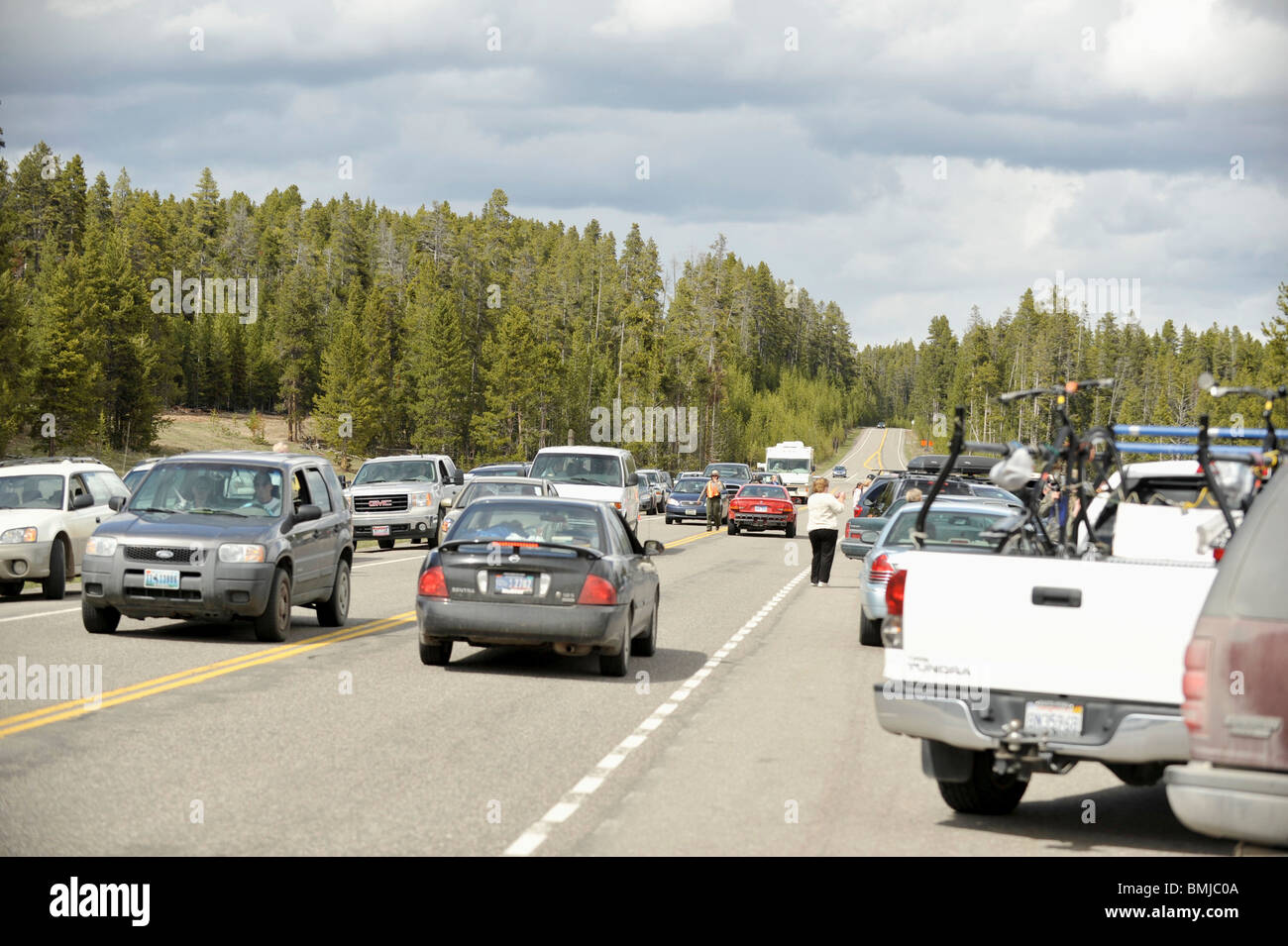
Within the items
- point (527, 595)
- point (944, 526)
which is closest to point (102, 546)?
point (527, 595)

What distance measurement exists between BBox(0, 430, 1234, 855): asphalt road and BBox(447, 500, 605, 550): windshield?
1266 mm

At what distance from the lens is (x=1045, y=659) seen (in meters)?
7.34

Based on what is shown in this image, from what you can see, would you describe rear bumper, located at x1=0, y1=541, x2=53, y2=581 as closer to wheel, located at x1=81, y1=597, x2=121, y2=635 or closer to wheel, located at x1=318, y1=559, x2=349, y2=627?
wheel, located at x1=81, y1=597, x2=121, y2=635

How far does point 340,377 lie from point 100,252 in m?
20.9

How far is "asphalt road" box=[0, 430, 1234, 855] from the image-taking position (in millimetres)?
7246

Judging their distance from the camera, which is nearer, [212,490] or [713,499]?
[212,490]

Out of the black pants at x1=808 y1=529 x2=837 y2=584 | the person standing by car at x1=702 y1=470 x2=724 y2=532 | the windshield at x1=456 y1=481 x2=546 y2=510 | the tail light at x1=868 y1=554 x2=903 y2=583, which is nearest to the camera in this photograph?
the tail light at x1=868 y1=554 x2=903 y2=583

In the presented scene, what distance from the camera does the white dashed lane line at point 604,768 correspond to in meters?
7.11

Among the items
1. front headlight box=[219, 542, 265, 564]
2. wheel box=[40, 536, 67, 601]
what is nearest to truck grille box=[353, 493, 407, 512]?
wheel box=[40, 536, 67, 601]

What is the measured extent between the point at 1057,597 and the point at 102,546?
10362mm

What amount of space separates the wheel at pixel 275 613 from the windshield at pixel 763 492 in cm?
3020

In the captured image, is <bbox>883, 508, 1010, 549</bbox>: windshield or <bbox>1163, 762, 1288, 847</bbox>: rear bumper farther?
<bbox>883, 508, 1010, 549</bbox>: windshield

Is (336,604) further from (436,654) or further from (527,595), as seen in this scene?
(527,595)
